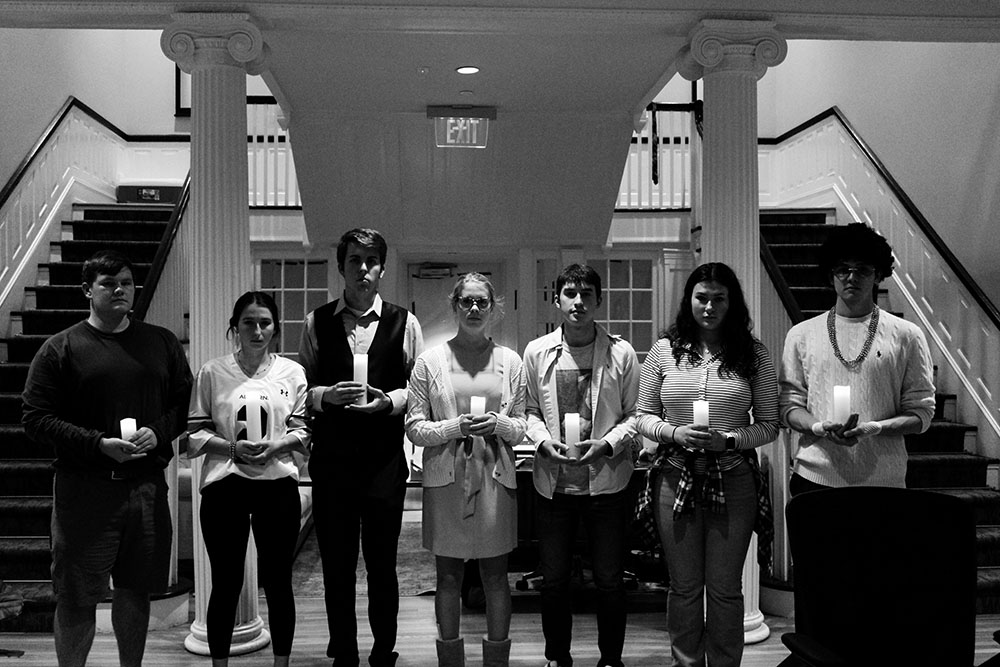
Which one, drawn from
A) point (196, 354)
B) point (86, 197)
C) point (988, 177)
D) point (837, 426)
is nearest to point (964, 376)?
point (988, 177)

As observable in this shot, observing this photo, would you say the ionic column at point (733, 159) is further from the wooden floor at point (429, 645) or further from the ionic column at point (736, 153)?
the wooden floor at point (429, 645)

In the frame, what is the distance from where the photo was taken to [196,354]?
155 inches

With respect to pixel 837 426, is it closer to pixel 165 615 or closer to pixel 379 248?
pixel 379 248

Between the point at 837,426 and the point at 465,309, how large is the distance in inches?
50.1

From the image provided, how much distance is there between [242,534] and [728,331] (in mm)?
1774

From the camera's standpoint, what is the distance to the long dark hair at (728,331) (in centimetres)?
310

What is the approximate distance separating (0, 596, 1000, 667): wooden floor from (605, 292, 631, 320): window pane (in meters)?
4.78

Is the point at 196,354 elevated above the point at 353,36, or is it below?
below

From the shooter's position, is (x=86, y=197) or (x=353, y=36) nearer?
(x=353, y=36)

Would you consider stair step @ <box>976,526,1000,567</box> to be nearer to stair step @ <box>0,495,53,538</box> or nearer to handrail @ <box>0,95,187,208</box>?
stair step @ <box>0,495,53,538</box>

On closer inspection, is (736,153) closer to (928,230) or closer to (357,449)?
(357,449)

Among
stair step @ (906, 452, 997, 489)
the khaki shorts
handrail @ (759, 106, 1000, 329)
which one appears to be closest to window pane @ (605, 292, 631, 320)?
handrail @ (759, 106, 1000, 329)

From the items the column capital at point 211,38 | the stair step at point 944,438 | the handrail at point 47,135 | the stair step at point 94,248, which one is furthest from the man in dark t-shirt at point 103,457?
the stair step at point 944,438

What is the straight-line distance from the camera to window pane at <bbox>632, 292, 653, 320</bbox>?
899cm
